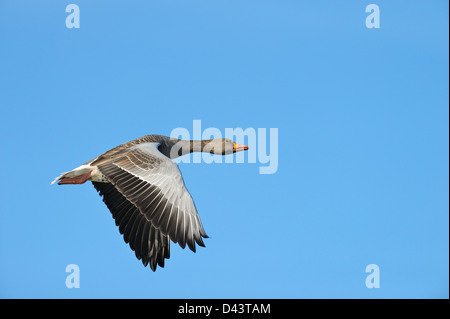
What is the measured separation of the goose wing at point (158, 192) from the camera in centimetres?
919

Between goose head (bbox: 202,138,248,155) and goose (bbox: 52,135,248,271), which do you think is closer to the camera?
goose (bbox: 52,135,248,271)

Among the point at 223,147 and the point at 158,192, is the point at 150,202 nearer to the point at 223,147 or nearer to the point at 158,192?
the point at 158,192

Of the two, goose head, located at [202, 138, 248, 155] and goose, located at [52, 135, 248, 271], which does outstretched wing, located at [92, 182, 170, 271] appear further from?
goose head, located at [202, 138, 248, 155]

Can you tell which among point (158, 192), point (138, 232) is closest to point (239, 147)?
point (138, 232)

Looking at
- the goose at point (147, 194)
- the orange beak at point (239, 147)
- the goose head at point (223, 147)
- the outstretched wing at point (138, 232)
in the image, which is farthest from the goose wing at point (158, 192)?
the orange beak at point (239, 147)

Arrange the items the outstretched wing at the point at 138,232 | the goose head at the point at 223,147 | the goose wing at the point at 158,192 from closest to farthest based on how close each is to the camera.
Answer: the goose wing at the point at 158,192
the outstretched wing at the point at 138,232
the goose head at the point at 223,147

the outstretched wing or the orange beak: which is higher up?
the orange beak

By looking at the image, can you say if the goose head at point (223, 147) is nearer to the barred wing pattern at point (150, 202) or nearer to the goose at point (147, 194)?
the goose at point (147, 194)

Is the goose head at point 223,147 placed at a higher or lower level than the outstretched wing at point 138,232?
higher

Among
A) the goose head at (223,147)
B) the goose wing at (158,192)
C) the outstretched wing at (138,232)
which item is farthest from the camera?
the goose head at (223,147)

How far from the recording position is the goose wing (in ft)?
30.1

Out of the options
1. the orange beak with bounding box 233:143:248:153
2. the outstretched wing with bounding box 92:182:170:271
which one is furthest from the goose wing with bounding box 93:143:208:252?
the orange beak with bounding box 233:143:248:153
